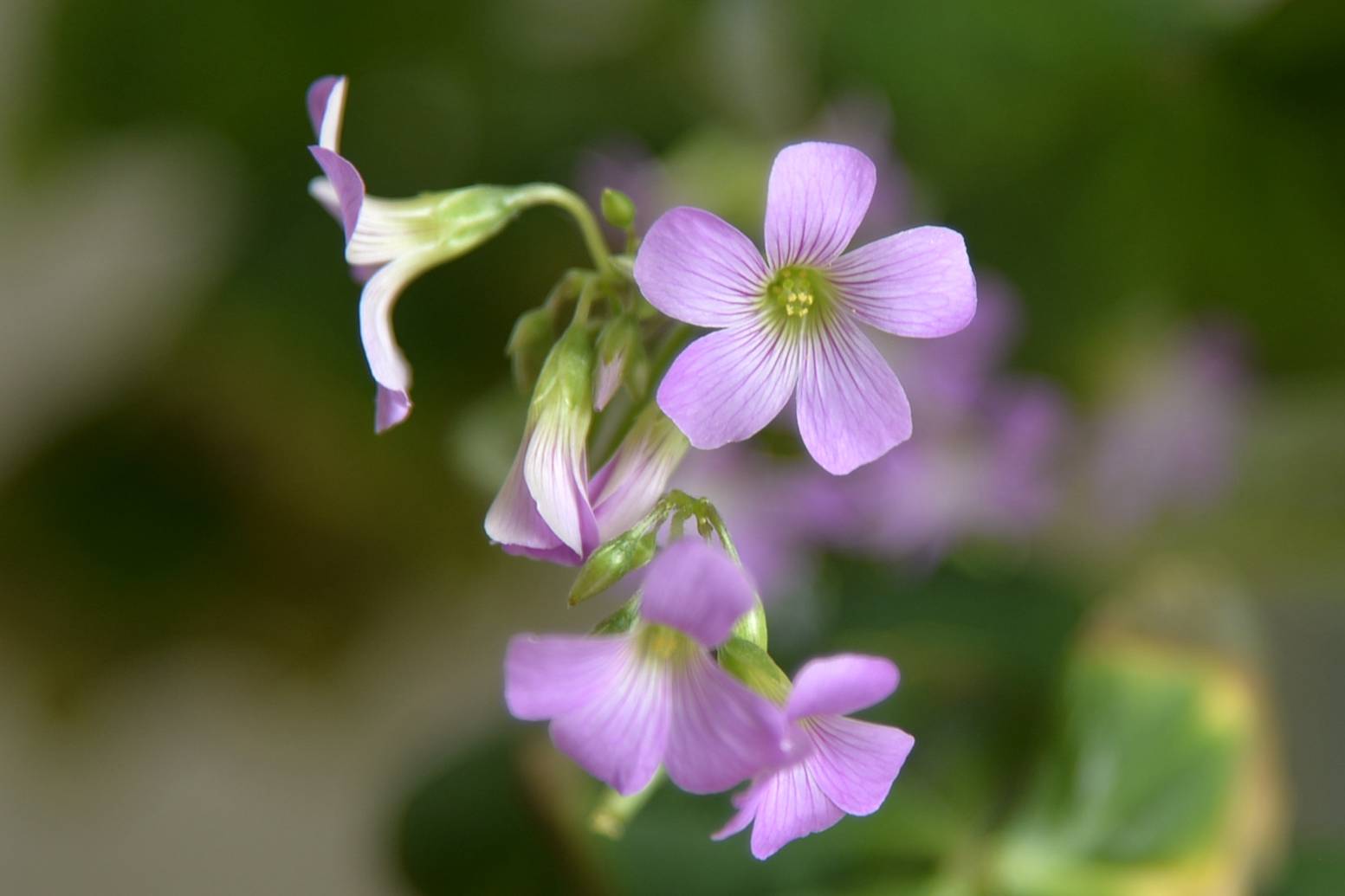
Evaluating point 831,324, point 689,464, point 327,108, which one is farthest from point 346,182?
point 689,464

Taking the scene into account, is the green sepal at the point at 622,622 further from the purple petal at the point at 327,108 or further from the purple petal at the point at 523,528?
the purple petal at the point at 327,108

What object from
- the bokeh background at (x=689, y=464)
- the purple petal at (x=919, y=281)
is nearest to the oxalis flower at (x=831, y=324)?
the purple petal at (x=919, y=281)

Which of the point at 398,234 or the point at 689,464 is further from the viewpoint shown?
the point at 689,464

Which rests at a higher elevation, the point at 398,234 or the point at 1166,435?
the point at 1166,435

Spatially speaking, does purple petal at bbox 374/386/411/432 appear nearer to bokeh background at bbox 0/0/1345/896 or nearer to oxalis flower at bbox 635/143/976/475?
oxalis flower at bbox 635/143/976/475

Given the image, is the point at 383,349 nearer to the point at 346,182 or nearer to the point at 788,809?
the point at 346,182

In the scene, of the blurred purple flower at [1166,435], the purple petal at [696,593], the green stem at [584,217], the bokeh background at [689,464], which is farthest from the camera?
the blurred purple flower at [1166,435]
